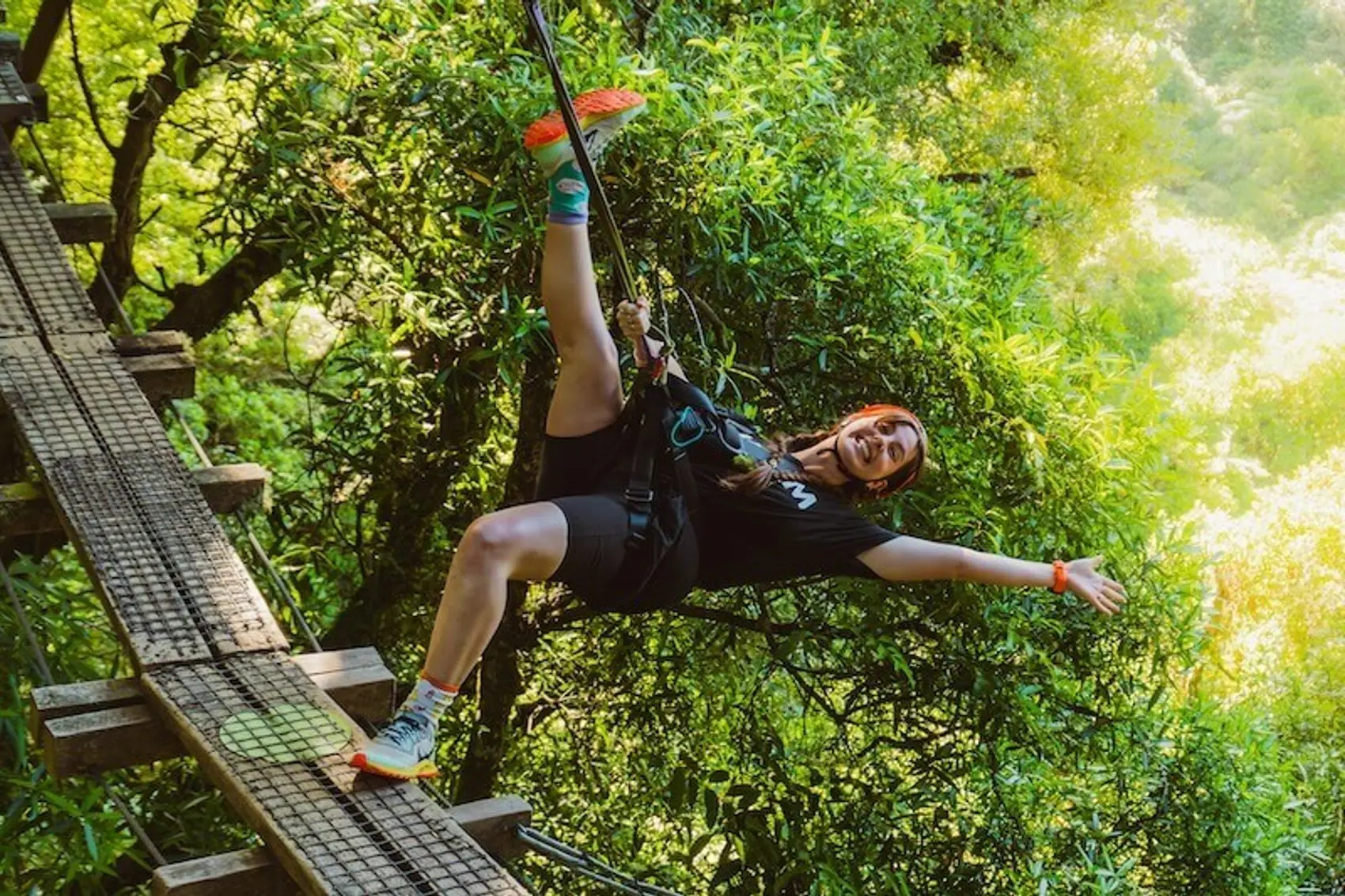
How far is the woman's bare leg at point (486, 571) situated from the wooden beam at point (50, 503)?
91 centimetres

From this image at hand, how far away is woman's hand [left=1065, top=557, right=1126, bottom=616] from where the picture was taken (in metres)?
2.66

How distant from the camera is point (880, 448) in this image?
2.85m

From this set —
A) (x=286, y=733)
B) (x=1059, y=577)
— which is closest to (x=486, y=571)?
(x=286, y=733)

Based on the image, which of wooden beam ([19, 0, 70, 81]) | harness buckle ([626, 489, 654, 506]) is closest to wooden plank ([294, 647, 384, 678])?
harness buckle ([626, 489, 654, 506])

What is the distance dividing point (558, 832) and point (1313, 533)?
8937 mm

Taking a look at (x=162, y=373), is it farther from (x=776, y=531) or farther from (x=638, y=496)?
(x=776, y=531)

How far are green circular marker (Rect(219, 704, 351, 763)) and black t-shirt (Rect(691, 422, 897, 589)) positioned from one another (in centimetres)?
79

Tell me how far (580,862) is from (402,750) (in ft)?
1.58

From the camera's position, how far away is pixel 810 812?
3.61 metres

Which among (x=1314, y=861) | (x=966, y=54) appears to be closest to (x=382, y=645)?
(x=1314, y=861)

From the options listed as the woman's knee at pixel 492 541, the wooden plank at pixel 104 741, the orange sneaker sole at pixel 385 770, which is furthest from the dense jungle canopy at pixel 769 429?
the woman's knee at pixel 492 541

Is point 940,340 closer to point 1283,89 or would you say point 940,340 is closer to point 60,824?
point 60,824

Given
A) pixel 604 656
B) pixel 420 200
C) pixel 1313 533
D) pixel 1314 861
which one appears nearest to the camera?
pixel 420 200

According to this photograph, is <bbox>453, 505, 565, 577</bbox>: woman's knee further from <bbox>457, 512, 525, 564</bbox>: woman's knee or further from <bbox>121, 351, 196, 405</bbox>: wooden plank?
<bbox>121, 351, 196, 405</bbox>: wooden plank
